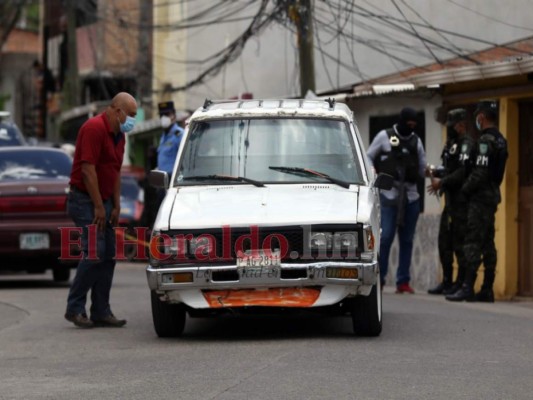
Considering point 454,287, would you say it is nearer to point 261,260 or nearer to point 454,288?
point 454,288

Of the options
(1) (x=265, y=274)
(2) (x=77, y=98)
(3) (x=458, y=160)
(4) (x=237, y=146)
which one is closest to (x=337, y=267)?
(1) (x=265, y=274)

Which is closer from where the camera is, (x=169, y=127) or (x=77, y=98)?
(x=169, y=127)

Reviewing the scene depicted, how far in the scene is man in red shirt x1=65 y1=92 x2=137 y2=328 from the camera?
37.9 ft

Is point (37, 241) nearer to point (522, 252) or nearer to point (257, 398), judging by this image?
point (522, 252)

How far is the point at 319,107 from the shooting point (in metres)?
11.8

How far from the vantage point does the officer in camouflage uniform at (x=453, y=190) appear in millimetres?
15031

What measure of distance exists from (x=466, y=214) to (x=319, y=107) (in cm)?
400

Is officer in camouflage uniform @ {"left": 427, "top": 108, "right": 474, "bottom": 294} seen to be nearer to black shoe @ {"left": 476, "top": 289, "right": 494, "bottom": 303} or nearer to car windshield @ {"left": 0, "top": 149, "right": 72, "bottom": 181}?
black shoe @ {"left": 476, "top": 289, "right": 494, "bottom": 303}

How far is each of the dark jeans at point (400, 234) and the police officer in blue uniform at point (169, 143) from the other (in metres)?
2.57

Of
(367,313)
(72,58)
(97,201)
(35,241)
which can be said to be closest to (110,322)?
(97,201)

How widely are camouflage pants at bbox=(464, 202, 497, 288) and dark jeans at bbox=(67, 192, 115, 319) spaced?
4.44 m

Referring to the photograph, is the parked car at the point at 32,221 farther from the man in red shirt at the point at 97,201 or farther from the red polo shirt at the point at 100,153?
the red polo shirt at the point at 100,153

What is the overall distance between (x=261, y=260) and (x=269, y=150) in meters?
1.59

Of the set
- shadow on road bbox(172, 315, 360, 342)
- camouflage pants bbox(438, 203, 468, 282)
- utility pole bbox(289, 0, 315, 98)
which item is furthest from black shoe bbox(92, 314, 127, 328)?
utility pole bbox(289, 0, 315, 98)
